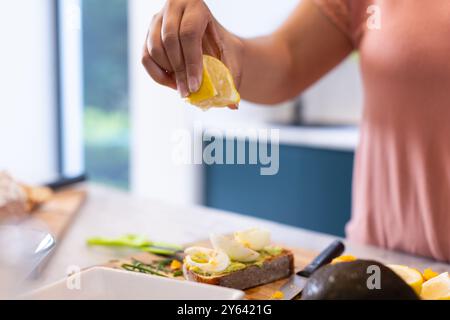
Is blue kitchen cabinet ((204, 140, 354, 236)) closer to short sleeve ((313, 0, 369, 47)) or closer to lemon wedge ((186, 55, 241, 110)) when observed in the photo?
short sleeve ((313, 0, 369, 47))

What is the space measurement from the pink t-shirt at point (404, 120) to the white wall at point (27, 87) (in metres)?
2.16

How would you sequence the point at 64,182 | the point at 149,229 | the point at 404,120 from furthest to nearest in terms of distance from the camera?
the point at 64,182 < the point at 149,229 < the point at 404,120

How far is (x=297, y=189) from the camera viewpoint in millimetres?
2389

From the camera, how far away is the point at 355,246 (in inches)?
46.4

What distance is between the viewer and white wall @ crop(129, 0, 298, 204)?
8.58 feet

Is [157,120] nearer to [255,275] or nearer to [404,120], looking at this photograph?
[404,120]

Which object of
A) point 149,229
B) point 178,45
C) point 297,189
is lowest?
point 297,189

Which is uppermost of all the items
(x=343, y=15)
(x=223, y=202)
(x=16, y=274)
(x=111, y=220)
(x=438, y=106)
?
(x=343, y=15)

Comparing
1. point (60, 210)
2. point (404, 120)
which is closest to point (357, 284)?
point (404, 120)

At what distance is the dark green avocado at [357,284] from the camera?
552 mm

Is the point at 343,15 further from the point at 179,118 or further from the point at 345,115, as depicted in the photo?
the point at 179,118

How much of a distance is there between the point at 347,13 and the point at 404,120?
0.25m
